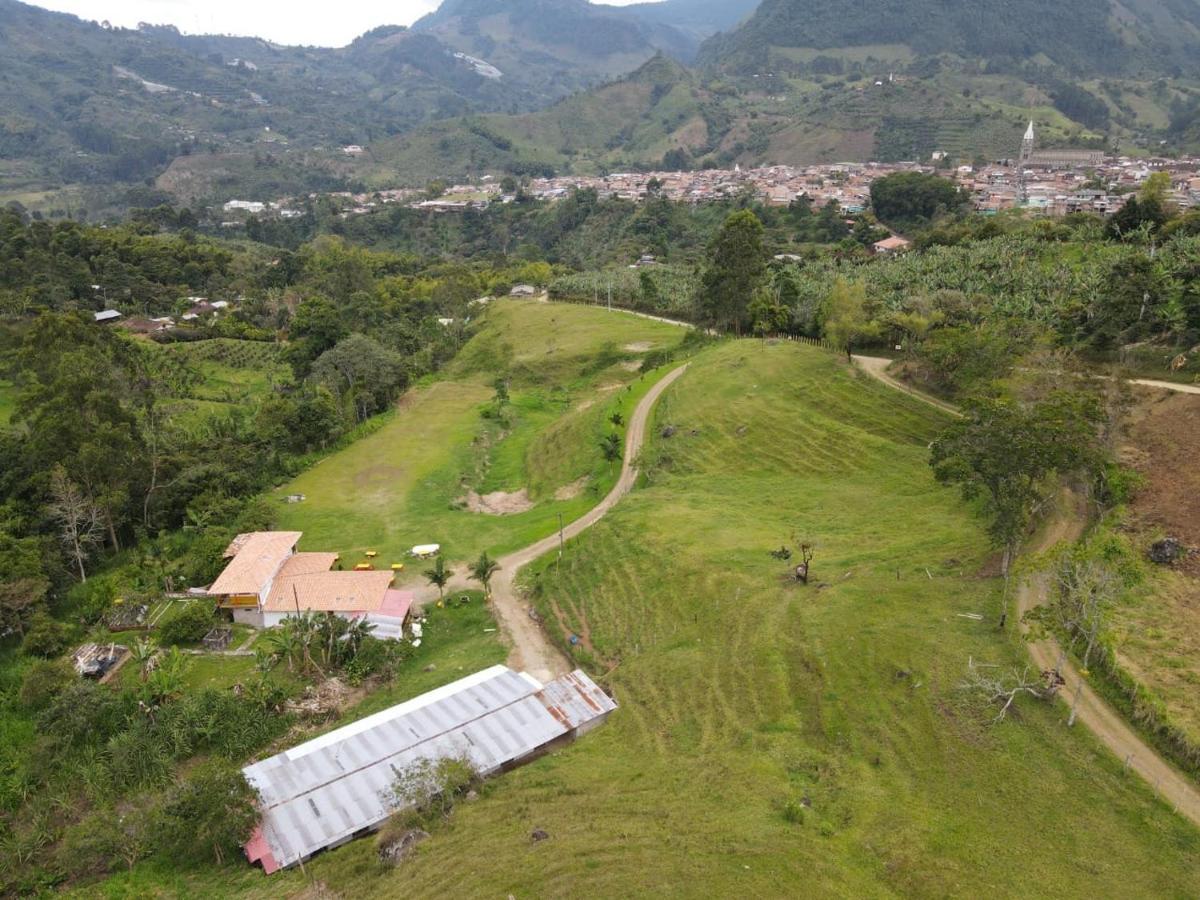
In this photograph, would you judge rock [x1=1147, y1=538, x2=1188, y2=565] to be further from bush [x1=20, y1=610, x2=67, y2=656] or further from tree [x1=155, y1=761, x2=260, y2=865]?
bush [x1=20, y1=610, x2=67, y2=656]

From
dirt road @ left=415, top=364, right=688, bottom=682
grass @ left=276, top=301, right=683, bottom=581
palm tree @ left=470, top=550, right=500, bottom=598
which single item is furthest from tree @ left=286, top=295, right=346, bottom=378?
palm tree @ left=470, top=550, right=500, bottom=598

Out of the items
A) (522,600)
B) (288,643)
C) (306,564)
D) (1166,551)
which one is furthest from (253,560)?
(1166,551)

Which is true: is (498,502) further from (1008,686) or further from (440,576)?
(1008,686)

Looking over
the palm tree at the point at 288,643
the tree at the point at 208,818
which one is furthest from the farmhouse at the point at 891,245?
the tree at the point at 208,818

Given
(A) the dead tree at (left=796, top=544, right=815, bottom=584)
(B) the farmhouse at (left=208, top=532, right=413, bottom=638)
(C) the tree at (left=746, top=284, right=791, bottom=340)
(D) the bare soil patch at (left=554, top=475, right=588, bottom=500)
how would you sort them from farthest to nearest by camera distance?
1. (C) the tree at (left=746, top=284, right=791, bottom=340)
2. (D) the bare soil patch at (left=554, top=475, right=588, bottom=500)
3. (B) the farmhouse at (left=208, top=532, right=413, bottom=638)
4. (A) the dead tree at (left=796, top=544, right=815, bottom=584)

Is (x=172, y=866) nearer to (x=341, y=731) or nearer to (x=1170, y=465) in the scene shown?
(x=341, y=731)

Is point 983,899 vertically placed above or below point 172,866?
above

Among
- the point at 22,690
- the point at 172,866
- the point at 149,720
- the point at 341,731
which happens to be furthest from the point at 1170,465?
the point at 22,690
